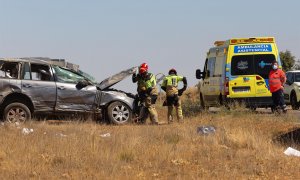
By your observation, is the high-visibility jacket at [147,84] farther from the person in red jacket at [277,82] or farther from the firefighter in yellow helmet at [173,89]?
the person in red jacket at [277,82]

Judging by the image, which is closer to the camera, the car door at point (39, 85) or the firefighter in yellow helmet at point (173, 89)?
the car door at point (39, 85)

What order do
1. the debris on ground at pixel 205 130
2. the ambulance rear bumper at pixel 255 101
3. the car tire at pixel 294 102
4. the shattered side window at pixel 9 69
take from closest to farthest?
the debris on ground at pixel 205 130 < the shattered side window at pixel 9 69 < the ambulance rear bumper at pixel 255 101 < the car tire at pixel 294 102

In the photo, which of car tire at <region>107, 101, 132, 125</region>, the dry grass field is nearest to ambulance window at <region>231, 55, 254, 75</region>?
car tire at <region>107, 101, 132, 125</region>

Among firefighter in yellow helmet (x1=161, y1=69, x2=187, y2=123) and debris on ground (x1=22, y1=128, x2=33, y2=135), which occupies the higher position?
firefighter in yellow helmet (x1=161, y1=69, x2=187, y2=123)

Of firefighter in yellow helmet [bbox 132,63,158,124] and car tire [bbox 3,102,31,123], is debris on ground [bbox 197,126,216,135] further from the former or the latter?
car tire [bbox 3,102,31,123]

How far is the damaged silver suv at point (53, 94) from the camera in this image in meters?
13.8

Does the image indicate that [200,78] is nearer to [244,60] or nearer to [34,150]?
[244,60]

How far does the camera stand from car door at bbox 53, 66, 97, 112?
14.3 metres

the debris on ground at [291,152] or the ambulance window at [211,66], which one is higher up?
the ambulance window at [211,66]

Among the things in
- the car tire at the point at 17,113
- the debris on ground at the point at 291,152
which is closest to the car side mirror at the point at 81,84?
the car tire at the point at 17,113

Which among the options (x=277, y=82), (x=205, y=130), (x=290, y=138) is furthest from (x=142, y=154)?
(x=277, y=82)

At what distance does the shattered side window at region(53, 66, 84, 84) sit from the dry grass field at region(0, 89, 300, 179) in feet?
6.47

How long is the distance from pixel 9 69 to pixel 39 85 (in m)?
0.83

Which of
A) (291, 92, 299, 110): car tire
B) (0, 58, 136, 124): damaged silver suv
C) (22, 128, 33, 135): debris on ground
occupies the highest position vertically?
(0, 58, 136, 124): damaged silver suv
